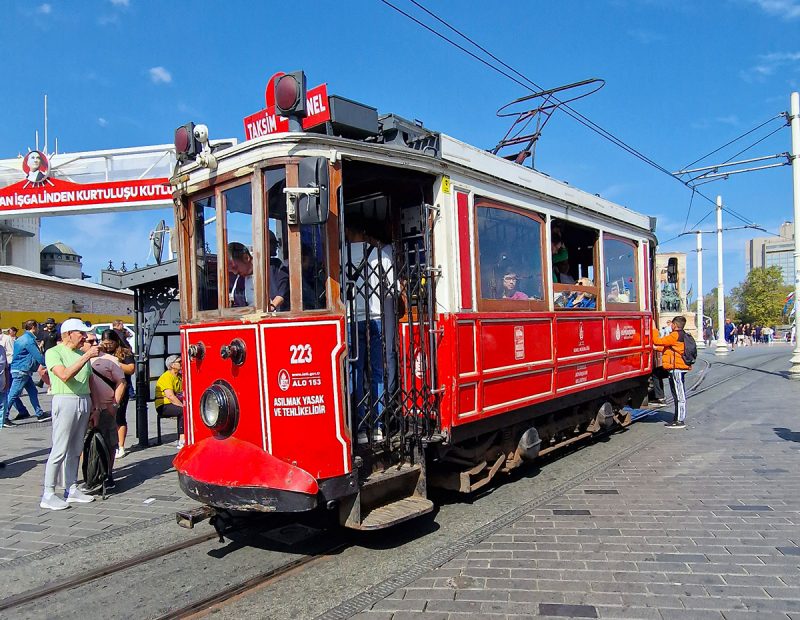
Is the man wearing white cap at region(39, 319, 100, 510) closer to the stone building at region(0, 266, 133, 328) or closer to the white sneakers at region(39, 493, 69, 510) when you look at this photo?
the white sneakers at region(39, 493, 69, 510)

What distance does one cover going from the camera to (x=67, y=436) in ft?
19.7

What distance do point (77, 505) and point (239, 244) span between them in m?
3.47

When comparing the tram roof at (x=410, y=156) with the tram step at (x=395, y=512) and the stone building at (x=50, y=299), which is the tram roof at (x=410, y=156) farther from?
the stone building at (x=50, y=299)

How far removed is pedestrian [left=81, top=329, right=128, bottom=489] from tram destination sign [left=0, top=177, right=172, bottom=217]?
22.1 ft

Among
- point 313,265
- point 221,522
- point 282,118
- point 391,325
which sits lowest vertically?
point 221,522

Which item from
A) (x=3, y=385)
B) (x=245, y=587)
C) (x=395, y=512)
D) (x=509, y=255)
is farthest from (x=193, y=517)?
(x=3, y=385)

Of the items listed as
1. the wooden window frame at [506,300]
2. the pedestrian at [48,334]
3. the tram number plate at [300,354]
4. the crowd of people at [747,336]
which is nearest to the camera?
the tram number plate at [300,354]

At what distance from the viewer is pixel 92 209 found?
1376 cm

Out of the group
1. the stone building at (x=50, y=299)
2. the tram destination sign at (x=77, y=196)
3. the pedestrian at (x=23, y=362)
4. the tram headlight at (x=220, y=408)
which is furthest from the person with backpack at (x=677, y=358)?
the stone building at (x=50, y=299)

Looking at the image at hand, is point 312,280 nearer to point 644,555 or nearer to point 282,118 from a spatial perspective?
point 282,118

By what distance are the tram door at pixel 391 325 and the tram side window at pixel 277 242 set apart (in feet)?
1.78

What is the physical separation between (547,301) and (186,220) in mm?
3800

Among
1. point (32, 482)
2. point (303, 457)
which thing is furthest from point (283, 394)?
point (32, 482)

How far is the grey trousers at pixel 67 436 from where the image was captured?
6004 mm
